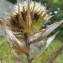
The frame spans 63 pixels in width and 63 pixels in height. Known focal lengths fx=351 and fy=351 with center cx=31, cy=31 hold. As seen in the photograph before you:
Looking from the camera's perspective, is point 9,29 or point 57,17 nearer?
point 9,29

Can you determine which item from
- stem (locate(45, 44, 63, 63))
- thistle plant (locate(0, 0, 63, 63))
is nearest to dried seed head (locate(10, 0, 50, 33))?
thistle plant (locate(0, 0, 63, 63))

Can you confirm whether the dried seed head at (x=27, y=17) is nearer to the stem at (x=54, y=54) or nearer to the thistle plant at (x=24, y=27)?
the thistle plant at (x=24, y=27)

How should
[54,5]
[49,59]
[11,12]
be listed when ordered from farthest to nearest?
[54,5]
[11,12]
[49,59]

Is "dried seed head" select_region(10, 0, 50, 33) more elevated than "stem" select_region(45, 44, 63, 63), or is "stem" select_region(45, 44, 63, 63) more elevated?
"dried seed head" select_region(10, 0, 50, 33)

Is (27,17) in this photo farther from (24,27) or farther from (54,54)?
(54,54)

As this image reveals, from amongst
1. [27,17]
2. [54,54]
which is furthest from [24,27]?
[54,54]

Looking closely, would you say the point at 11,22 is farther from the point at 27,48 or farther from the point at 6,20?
the point at 27,48

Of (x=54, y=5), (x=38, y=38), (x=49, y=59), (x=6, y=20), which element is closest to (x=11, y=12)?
(x=6, y=20)

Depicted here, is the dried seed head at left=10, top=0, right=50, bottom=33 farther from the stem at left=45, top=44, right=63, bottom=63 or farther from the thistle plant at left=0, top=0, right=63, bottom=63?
the stem at left=45, top=44, right=63, bottom=63
